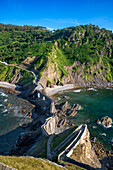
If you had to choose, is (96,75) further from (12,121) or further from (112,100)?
(12,121)

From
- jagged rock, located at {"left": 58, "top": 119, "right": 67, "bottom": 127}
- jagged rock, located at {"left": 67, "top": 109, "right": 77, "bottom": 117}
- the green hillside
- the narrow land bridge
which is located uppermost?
the green hillside

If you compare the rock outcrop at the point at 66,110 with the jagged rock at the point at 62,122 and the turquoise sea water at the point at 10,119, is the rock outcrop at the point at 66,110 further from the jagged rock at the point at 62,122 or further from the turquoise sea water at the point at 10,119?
the turquoise sea water at the point at 10,119

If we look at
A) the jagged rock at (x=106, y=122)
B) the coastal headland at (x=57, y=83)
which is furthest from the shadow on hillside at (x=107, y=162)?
the jagged rock at (x=106, y=122)

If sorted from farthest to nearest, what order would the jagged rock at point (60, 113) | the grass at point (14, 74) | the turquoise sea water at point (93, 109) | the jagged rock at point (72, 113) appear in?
the grass at point (14, 74), the jagged rock at point (60, 113), the jagged rock at point (72, 113), the turquoise sea water at point (93, 109)

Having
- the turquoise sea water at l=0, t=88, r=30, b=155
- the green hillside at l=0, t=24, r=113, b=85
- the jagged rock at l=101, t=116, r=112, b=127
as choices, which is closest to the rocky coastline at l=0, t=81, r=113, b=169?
the turquoise sea water at l=0, t=88, r=30, b=155

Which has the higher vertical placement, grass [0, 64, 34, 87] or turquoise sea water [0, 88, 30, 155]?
grass [0, 64, 34, 87]

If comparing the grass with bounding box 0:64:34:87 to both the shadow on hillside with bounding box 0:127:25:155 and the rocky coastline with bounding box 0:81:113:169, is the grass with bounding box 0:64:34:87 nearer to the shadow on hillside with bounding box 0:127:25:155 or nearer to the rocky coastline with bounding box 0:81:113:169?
the rocky coastline with bounding box 0:81:113:169
